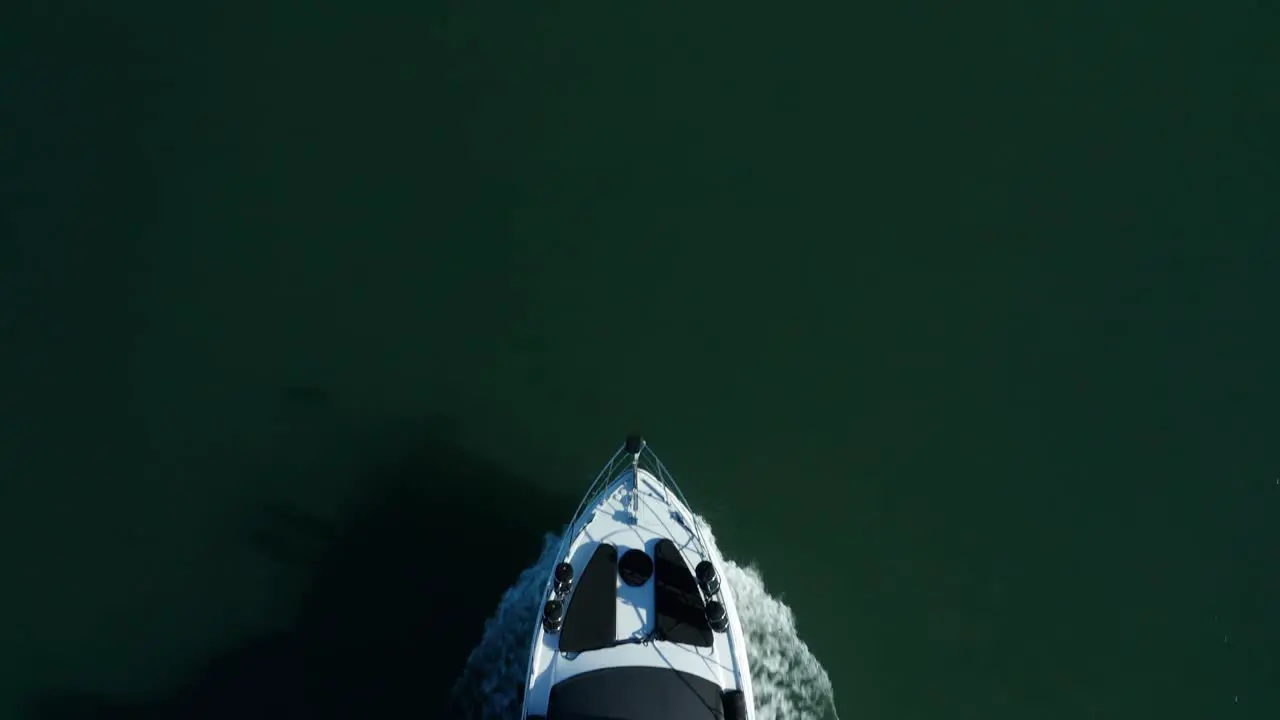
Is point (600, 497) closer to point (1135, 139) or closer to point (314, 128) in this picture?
point (314, 128)

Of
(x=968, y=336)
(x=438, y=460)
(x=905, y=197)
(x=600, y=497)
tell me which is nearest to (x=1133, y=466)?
(x=968, y=336)

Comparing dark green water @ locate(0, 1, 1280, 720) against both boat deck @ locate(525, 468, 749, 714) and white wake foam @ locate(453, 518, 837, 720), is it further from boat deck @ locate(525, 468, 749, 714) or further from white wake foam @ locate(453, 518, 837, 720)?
boat deck @ locate(525, 468, 749, 714)

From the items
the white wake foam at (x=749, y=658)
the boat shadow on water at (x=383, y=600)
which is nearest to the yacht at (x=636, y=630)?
the white wake foam at (x=749, y=658)

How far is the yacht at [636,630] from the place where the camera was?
48.5ft

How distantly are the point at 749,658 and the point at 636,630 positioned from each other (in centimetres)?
428

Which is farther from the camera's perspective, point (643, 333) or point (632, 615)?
point (643, 333)

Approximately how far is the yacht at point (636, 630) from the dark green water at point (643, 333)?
10.8 ft

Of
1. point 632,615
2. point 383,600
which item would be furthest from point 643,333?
point 383,600

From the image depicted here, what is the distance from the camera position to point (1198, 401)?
21.5 meters

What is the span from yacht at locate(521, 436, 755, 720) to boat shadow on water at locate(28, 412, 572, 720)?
329cm

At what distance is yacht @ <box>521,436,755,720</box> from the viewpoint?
14.8m

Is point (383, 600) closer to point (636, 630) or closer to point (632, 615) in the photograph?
point (632, 615)

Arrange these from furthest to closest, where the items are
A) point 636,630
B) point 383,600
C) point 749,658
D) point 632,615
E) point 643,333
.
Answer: point 643,333 → point 383,600 → point 749,658 → point 632,615 → point 636,630

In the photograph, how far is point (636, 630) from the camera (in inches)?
615
